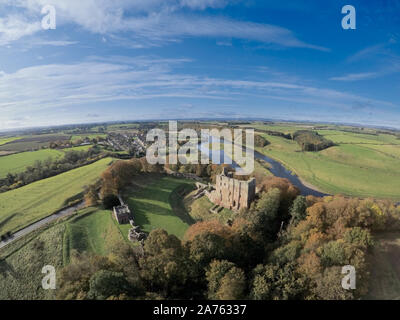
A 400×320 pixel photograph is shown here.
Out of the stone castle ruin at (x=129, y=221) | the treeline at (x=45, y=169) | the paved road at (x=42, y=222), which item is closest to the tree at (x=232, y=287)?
the stone castle ruin at (x=129, y=221)

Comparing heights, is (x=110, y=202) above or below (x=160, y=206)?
above

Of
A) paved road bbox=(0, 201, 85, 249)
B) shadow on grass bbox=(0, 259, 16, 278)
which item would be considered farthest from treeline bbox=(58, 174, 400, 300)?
paved road bbox=(0, 201, 85, 249)

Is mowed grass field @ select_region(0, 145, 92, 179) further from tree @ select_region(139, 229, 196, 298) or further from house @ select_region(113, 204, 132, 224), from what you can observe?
tree @ select_region(139, 229, 196, 298)

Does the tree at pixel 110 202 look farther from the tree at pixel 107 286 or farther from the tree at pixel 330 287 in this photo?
the tree at pixel 330 287

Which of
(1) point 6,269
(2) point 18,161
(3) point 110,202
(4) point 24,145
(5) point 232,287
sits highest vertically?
(4) point 24,145

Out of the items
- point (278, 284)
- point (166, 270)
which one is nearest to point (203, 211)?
point (166, 270)

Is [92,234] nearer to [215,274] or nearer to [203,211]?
[203,211]

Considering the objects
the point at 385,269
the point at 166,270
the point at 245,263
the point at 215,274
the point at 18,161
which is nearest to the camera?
the point at 215,274
